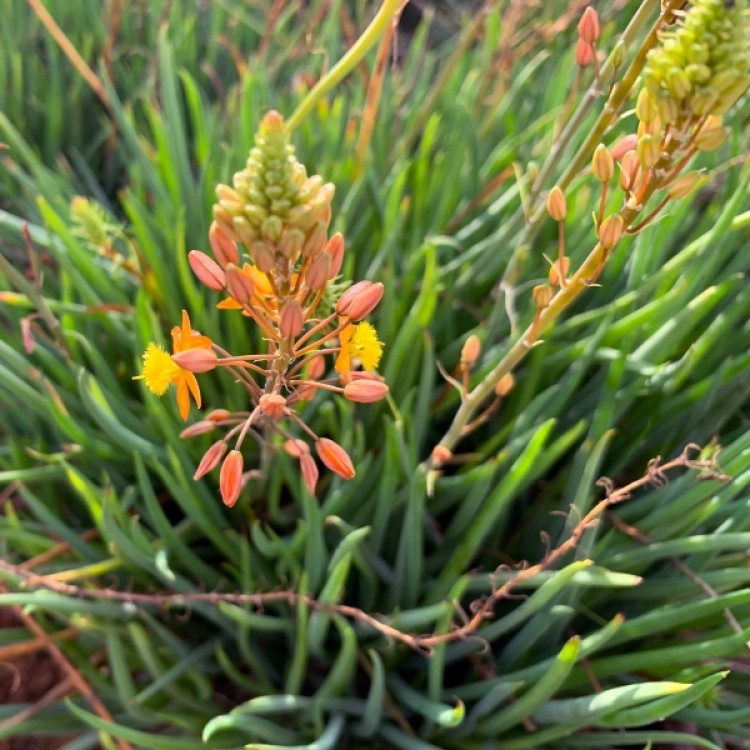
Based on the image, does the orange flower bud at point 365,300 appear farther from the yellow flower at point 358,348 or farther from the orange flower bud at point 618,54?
the orange flower bud at point 618,54

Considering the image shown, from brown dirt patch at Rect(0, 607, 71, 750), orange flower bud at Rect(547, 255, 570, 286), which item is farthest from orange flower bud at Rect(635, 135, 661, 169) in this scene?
brown dirt patch at Rect(0, 607, 71, 750)

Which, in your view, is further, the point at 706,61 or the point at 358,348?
the point at 358,348

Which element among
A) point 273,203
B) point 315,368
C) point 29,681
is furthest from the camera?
point 29,681

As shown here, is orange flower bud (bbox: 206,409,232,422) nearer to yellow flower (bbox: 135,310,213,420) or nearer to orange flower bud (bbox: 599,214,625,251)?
yellow flower (bbox: 135,310,213,420)

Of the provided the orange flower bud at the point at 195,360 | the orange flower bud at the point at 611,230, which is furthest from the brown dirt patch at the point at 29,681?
the orange flower bud at the point at 611,230

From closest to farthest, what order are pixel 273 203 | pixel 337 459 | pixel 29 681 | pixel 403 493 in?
pixel 273 203 < pixel 337 459 < pixel 403 493 < pixel 29 681

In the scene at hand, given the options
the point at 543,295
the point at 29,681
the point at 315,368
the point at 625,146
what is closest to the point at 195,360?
the point at 315,368

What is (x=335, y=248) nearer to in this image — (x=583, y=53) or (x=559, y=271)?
(x=559, y=271)
